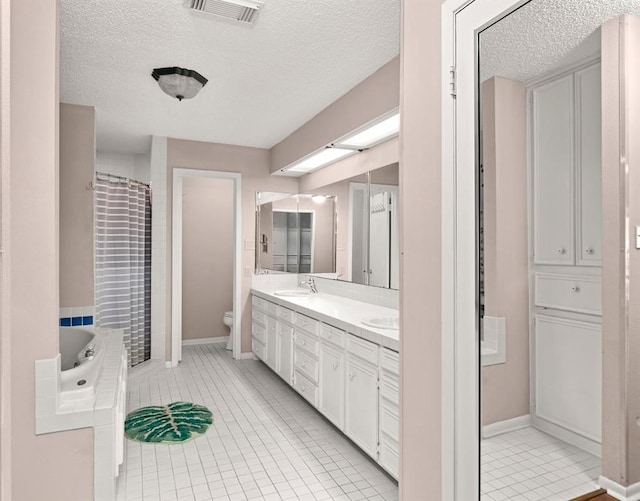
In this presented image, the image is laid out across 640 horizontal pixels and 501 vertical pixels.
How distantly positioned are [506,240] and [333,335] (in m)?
2.01

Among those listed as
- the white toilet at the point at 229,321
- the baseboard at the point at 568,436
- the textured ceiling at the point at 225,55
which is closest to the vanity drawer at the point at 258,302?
the white toilet at the point at 229,321

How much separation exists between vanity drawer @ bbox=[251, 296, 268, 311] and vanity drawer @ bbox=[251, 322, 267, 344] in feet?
0.68

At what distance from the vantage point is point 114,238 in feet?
14.1

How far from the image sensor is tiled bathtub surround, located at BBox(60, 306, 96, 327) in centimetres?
351

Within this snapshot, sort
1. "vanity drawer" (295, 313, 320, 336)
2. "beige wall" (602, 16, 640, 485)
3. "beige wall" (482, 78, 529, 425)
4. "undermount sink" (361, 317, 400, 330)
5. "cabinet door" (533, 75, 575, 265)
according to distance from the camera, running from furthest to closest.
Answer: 1. "vanity drawer" (295, 313, 320, 336)
2. "undermount sink" (361, 317, 400, 330)
3. "beige wall" (482, 78, 529, 425)
4. "cabinet door" (533, 75, 575, 265)
5. "beige wall" (602, 16, 640, 485)

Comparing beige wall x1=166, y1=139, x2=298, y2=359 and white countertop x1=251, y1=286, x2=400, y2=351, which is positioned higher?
beige wall x1=166, y1=139, x2=298, y2=359

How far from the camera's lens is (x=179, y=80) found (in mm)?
2959

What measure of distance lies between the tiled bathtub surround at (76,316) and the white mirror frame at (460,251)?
332 cm

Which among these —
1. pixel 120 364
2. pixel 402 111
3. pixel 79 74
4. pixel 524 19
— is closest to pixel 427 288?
pixel 402 111

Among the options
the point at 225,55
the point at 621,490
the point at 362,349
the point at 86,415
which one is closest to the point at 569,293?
the point at 621,490

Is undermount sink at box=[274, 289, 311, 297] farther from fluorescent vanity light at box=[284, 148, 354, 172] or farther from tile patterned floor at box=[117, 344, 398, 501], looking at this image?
fluorescent vanity light at box=[284, 148, 354, 172]

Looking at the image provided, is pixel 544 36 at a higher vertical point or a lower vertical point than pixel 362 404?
higher

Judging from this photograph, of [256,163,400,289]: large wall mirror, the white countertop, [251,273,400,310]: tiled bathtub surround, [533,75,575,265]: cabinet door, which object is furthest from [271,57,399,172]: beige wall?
[533,75,575,265]: cabinet door

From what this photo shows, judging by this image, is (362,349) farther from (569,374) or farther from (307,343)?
(569,374)
